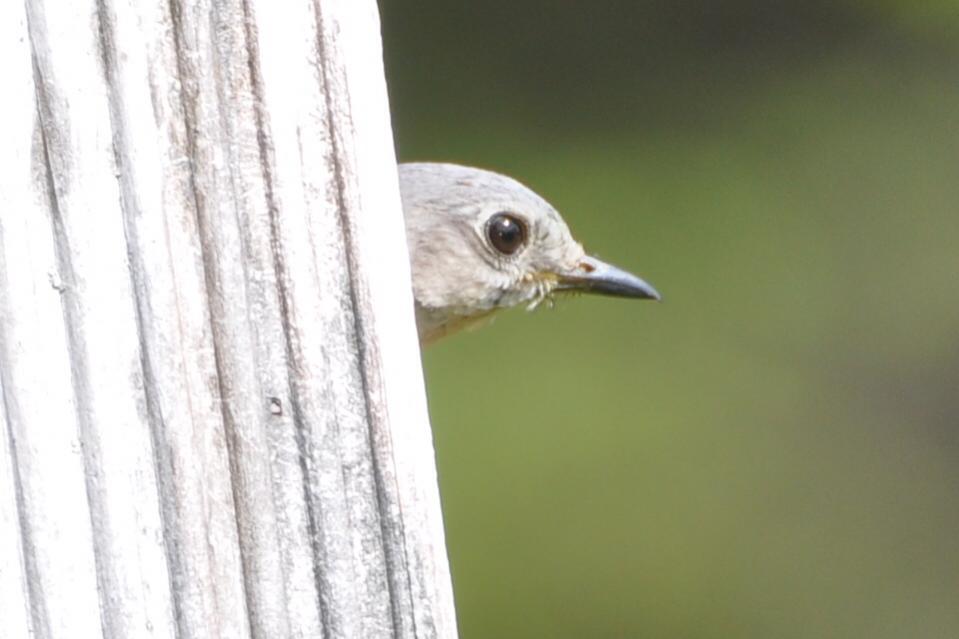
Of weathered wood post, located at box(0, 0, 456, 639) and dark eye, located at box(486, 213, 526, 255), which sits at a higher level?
dark eye, located at box(486, 213, 526, 255)

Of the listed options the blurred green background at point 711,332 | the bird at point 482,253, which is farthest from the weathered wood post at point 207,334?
the blurred green background at point 711,332

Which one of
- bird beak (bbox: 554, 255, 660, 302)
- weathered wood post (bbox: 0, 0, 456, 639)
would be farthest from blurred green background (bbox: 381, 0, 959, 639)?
weathered wood post (bbox: 0, 0, 456, 639)

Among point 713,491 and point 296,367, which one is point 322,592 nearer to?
point 296,367

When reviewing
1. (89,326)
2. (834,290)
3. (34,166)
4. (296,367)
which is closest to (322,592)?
(296,367)

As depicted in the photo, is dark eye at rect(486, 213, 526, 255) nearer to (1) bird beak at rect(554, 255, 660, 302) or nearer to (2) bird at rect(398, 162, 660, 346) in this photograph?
(2) bird at rect(398, 162, 660, 346)

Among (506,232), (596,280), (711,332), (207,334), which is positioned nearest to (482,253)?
(506,232)

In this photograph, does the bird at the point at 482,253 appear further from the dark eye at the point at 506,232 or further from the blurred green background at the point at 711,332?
the blurred green background at the point at 711,332
